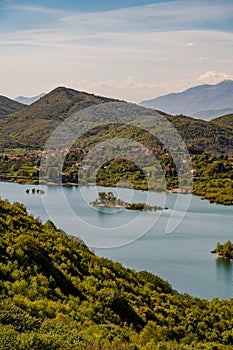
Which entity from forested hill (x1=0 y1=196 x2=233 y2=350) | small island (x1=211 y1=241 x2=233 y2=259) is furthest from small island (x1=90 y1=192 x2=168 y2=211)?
forested hill (x1=0 y1=196 x2=233 y2=350)

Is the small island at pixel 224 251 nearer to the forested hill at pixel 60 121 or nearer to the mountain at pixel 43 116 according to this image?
the forested hill at pixel 60 121

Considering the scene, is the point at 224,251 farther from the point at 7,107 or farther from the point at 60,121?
the point at 7,107

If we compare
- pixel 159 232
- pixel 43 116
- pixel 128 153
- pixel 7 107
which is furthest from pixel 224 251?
pixel 7 107

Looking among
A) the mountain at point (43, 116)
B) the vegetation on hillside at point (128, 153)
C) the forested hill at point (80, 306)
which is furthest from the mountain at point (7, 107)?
the forested hill at point (80, 306)

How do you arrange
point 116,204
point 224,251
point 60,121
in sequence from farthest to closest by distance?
point 60,121, point 116,204, point 224,251

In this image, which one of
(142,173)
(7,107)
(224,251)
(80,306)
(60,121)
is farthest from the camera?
(7,107)

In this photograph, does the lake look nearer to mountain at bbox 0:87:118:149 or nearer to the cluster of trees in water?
the cluster of trees in water
